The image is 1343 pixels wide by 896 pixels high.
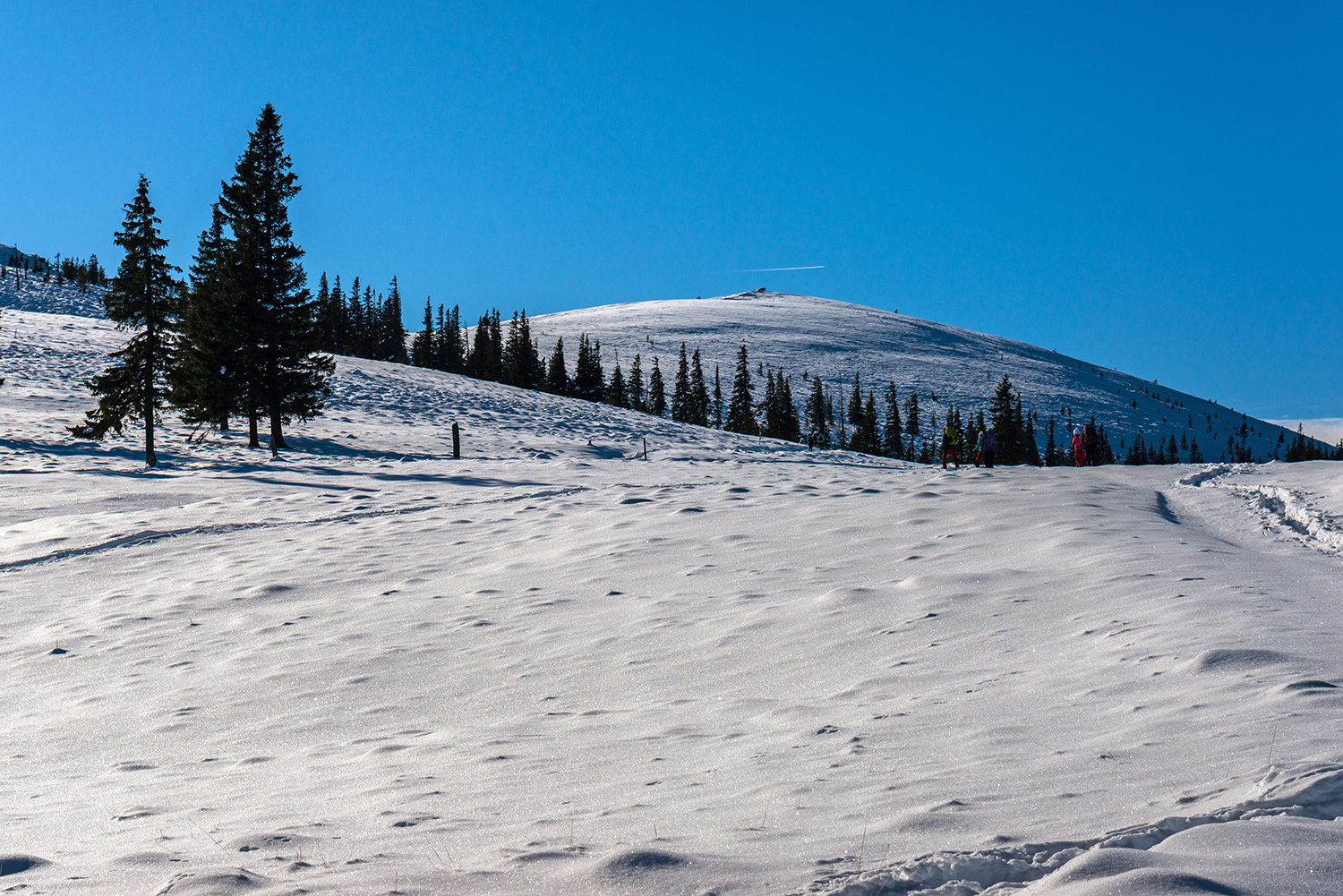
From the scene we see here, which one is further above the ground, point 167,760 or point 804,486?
point 804,486

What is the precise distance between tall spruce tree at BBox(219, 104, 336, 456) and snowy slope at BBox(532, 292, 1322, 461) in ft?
360

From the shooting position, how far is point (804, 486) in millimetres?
17078

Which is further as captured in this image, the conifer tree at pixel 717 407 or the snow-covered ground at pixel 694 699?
the conifer tree at pixel 717 407

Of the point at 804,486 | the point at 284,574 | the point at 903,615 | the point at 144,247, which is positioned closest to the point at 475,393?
the point at 144,247

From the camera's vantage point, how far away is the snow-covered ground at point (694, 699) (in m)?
3.07

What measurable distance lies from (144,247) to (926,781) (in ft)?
96.2

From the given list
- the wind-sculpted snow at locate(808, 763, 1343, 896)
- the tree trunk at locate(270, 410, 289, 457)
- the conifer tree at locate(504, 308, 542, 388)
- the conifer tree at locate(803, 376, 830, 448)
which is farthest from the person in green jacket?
the conifer tree at locate(803, 376, 830, 448)

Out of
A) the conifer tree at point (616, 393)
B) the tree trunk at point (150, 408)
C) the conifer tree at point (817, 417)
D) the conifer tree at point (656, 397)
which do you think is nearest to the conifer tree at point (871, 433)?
the conifer tree at point (817, 417)

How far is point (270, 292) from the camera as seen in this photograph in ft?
110

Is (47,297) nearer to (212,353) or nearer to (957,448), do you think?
(212,353)

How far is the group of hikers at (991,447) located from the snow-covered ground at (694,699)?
31.4 feet

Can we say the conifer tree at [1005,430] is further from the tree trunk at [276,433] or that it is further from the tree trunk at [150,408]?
the tree trunk at [150,408]

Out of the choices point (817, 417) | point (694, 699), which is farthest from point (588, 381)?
point (694, 699)

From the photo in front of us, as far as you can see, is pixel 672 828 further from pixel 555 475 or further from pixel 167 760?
pixel 555 475
